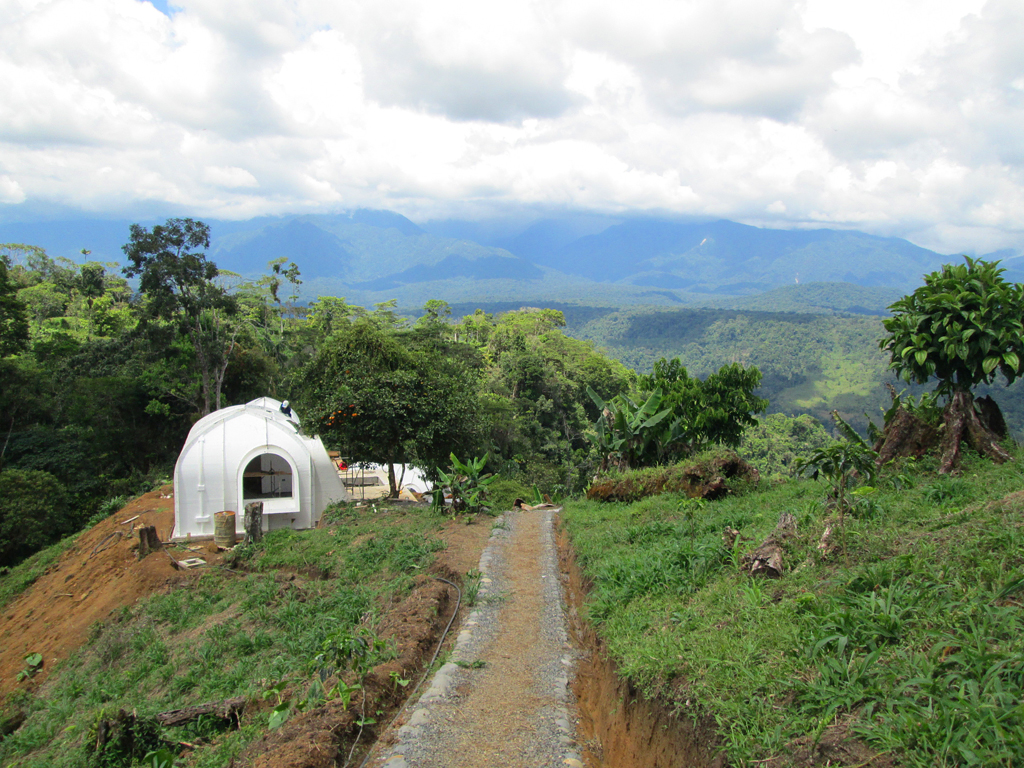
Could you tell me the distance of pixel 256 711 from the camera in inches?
233

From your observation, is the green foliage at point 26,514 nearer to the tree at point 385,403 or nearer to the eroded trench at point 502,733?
the tree at point 385,403

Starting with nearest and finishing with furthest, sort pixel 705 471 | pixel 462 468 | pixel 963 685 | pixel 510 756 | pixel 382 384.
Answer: pixel 963 685, pixel 510 756, pixel 705 471, pixel 462 468, pixel 382 384

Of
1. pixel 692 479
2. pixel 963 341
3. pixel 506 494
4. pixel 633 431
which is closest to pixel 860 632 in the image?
pixel 963 341

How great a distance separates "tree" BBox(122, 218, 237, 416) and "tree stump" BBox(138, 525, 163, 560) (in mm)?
18770

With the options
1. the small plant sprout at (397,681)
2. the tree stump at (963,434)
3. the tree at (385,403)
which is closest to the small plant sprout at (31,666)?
the tree at (385,403)

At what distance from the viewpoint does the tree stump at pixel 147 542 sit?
13.9m

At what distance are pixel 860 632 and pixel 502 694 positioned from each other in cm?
314

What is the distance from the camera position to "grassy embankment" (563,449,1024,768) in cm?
319

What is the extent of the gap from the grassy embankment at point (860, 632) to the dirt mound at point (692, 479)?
3938 mm

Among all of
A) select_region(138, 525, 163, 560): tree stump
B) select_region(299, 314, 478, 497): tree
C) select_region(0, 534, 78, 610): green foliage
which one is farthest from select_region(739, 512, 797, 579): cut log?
select_region(0, 534, 78, 610): green foliage

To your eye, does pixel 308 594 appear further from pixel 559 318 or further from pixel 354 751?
pixel 559 318

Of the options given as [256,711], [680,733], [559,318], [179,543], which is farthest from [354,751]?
[559,318]

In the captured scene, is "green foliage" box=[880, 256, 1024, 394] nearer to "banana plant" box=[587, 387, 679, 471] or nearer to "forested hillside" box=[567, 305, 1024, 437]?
"banana plant" box=[587, 387, 679, 471]

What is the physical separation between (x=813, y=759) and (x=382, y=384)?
43.2 feet
